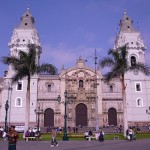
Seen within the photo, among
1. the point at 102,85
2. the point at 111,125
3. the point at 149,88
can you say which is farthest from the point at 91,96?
the point at 149,88

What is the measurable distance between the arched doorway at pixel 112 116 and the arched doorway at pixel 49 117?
11122mm

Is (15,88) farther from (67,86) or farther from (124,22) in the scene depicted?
(124,22)

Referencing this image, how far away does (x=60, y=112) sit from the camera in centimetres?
5250

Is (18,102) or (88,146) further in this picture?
(18,102)

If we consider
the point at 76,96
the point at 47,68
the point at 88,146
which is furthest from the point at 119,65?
the point at 76,96

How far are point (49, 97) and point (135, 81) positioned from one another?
57.7ft

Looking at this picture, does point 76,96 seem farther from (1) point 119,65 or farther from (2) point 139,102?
(1) point 119,65

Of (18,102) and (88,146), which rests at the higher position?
(18,102)

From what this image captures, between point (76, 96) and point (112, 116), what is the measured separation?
8.04m

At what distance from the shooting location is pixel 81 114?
53812mm

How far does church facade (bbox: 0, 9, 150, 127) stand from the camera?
52188 mm

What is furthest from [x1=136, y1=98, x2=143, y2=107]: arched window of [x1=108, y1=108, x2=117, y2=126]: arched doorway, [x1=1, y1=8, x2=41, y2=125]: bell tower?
[x1=1, y1=8, x2=41, y2=125]: bell tower

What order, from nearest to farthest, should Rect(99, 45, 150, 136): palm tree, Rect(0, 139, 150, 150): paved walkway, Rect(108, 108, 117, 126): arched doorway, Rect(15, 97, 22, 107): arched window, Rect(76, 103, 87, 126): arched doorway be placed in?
Rect(0, 139, 150, 150): paved walkway
Rect(99, 45, 150, 136): palm tree
Rect(15, 97, 22, 107): arched window
Rect(108, 108, 117, 126): arched doorway
Rect(76, 103, 87, 126): arched doorway

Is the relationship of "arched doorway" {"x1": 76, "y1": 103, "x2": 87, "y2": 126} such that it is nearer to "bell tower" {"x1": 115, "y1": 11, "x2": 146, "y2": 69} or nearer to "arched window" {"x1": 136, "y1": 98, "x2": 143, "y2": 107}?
"arched window" {"x1": 136, "y1": 98, "x2": 143, "y2": 107}
